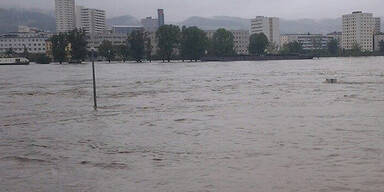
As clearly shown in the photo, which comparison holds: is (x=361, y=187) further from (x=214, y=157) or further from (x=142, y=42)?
(x=142, y=42)

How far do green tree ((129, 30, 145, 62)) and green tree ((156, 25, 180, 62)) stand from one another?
711 centimetres

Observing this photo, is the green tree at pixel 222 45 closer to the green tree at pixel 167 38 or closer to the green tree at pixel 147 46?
the green tree at pixel 167 38

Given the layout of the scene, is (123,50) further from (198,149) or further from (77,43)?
(198,149)

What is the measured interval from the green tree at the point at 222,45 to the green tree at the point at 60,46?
51.2 metres

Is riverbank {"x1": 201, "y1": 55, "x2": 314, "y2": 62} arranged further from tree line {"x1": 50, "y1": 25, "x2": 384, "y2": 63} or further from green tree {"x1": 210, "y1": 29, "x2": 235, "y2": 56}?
green tree {"x1": 210, "y1": 29, "x2": 235, "y2": 56}

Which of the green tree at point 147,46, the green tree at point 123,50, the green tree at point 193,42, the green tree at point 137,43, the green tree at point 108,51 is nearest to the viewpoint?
the green tree at point 193,42

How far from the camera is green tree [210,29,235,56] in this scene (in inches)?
6594

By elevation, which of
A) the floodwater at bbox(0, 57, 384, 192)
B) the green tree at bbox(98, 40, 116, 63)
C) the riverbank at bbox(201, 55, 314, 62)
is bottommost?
the floodwater at bbox(0, 57, 384, 192)

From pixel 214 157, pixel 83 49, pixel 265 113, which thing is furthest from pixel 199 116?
pixel 83 49

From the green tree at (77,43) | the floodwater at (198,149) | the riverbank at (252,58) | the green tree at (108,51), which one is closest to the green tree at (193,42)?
the riverbank at (252,58)

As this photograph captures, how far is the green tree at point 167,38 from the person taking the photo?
150250mm

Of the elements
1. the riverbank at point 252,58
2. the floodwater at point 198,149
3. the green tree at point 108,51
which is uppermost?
the green tree at point 108,51

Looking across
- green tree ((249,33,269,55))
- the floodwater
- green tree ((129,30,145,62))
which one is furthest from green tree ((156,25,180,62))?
the floodwater

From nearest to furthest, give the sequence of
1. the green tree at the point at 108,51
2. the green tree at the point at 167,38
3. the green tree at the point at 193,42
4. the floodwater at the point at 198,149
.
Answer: the floodwater at the point at 198,149
the green tree at the point at 167,38
the green tree at the point at 193,42
the green tree at the point at 108,51
